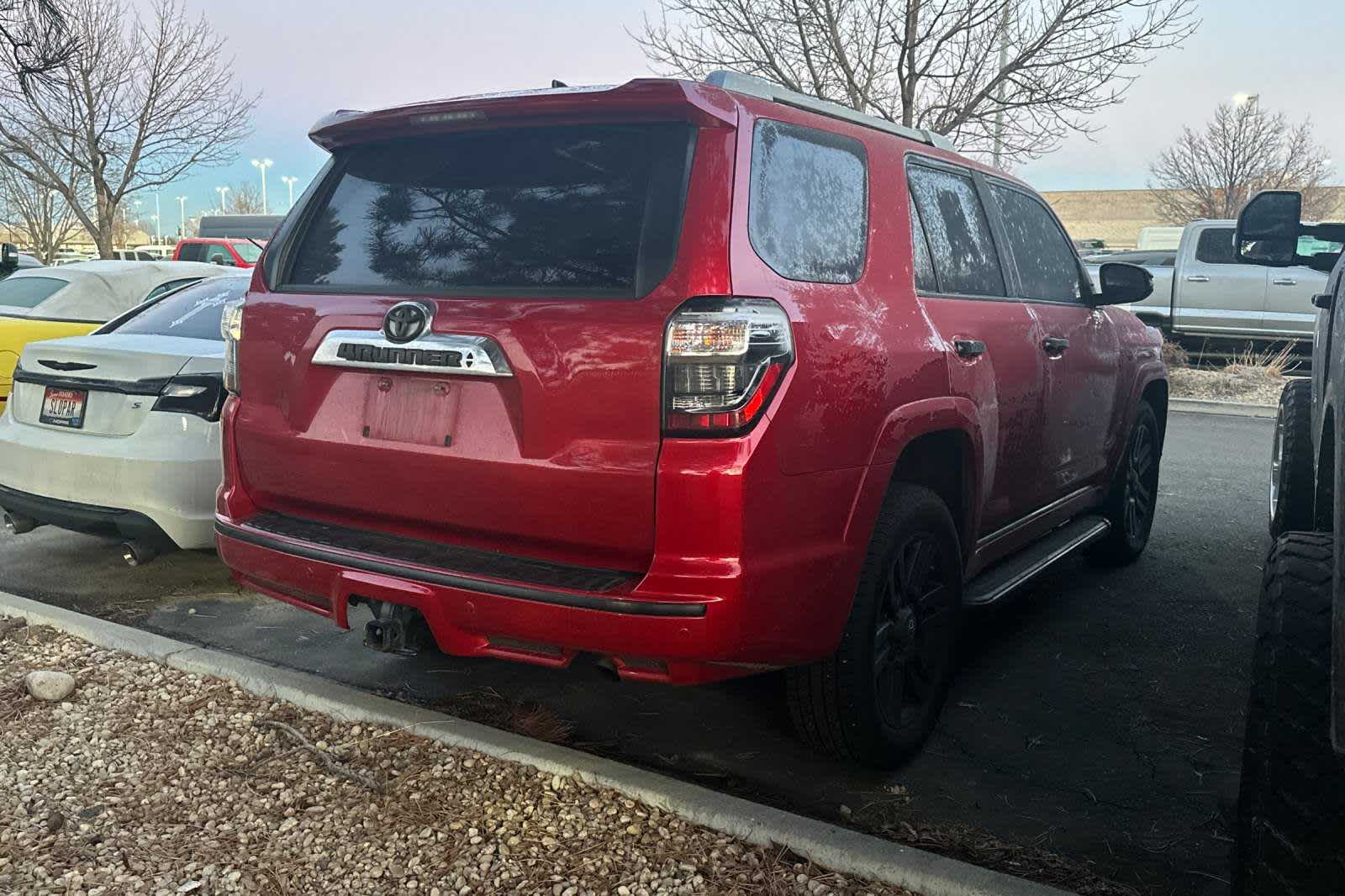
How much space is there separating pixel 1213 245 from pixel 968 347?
13728 millimetres

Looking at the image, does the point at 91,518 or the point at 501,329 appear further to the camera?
the point at 91,518

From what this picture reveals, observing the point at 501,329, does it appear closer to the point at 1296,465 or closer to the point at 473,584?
the point at 473,584

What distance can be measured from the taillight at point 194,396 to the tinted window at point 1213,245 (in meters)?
14.0

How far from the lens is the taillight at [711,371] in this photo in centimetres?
275

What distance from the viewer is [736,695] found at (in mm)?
4172

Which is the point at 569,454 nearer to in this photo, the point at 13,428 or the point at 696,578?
the point at 696,578

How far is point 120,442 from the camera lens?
16.3ft

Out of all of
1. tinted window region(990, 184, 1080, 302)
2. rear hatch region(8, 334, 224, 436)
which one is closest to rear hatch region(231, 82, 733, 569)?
rear hatch region(8, 334, 224, 436)

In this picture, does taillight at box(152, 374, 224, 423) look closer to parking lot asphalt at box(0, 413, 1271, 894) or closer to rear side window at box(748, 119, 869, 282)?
parking lot asphalt at box(0, 413, 1271, 894)

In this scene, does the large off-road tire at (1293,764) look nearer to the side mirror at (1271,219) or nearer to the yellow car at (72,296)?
the side mirror at (1271,219)

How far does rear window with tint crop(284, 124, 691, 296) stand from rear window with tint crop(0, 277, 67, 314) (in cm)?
566

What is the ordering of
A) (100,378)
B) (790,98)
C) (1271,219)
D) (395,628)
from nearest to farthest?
(395,628), (790,98), (1271,219), (100,378)

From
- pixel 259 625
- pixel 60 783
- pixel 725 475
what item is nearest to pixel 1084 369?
pixel 725 475

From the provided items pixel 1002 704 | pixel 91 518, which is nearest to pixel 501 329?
pixel 1002 704
